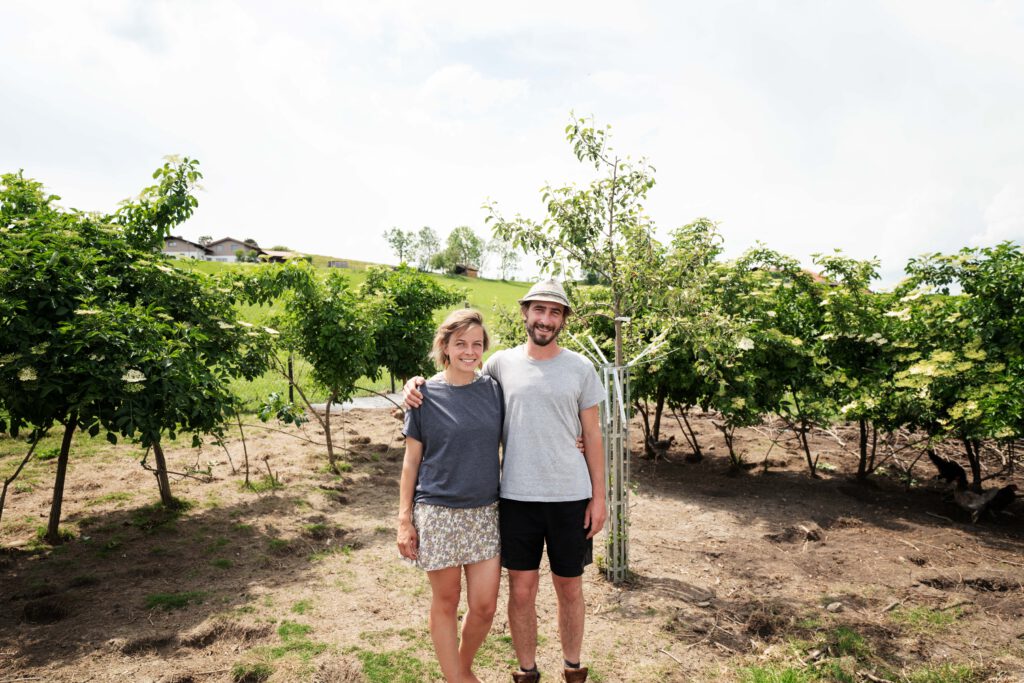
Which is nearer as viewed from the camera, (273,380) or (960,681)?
(960,681)

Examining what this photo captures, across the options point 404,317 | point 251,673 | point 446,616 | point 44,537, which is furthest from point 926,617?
point 404,317

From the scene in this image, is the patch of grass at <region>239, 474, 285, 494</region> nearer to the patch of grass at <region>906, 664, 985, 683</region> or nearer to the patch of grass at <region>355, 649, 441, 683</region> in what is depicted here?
the patch of grass at <region>355, 649, 441, 683</region>

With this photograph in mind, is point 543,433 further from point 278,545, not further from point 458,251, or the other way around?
point 458,251

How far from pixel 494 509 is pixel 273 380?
1358 cm

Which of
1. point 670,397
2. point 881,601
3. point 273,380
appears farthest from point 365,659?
point 273,380

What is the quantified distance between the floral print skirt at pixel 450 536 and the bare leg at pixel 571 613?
54 cm

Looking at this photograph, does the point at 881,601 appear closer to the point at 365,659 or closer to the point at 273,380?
the point at 365,659

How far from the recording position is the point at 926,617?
4.48 meters

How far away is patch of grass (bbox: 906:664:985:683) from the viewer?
12.0 feet

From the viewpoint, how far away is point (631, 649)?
405cm

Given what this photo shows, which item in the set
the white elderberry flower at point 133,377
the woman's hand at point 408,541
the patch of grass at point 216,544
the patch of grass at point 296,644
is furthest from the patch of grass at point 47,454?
the woman's hand at point 408,541

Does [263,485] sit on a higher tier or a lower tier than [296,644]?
→ higher

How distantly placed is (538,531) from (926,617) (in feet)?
10.8

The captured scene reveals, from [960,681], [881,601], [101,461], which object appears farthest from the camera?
[101,461]
